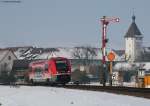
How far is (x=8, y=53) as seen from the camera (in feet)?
538

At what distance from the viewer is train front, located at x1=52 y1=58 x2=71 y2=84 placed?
52844mm

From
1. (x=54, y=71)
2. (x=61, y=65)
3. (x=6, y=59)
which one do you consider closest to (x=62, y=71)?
(x=54, y=71)

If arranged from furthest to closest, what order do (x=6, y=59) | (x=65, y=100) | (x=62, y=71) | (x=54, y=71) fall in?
(x=6, y=59), (x=62, y=71), (x=54, y=71), (x=65, y=100)

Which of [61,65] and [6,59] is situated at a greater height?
[6,59]

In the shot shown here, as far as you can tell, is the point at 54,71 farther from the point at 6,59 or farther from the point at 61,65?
the point at 6,59

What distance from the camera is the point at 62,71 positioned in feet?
177

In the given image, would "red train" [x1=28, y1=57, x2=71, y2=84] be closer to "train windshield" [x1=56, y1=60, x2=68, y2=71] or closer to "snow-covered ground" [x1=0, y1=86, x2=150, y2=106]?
"train windshield" [x1=56, y1=60, x2=68, y2=71]

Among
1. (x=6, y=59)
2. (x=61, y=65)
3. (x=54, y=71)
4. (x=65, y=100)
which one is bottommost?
(x=65, y=100)

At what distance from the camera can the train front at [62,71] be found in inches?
2080

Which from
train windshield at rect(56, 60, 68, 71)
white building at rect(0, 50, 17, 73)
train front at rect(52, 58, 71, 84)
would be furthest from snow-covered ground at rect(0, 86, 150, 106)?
white building at rect(0, 50, 17, 73)

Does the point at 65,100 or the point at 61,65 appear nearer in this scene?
the point at 65,100

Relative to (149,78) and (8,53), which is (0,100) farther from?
(8,53)

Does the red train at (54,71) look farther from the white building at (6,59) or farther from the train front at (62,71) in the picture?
the white building at (6,59)

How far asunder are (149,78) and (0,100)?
27.8 m
